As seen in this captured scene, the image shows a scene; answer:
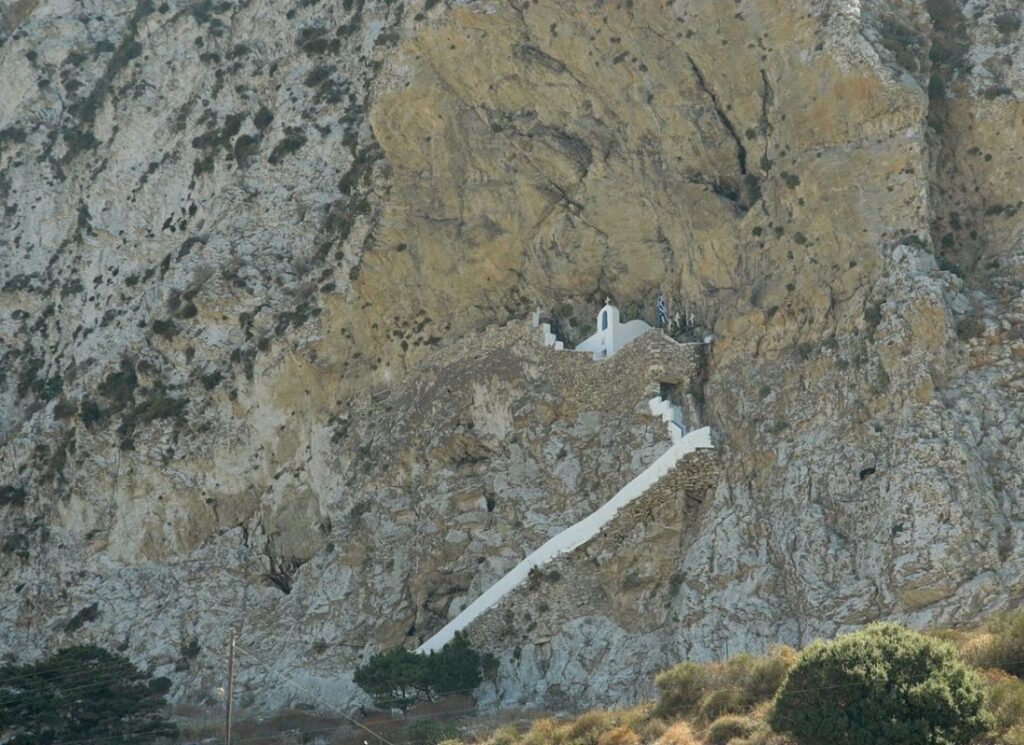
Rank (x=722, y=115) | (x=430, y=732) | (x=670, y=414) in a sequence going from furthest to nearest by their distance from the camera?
(x=722, y=115), (x=670, y=414), (x=430, y=732)

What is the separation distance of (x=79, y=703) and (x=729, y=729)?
1725 cm

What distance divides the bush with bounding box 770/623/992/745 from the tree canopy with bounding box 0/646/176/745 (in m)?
17.4

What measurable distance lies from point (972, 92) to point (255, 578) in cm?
2258

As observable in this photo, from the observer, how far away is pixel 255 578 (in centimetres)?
4366

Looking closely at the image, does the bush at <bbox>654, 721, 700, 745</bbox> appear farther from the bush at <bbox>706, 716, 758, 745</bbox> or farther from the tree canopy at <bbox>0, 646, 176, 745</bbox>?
the tree canopy at <bbox>0, 646, 176, 745</bbox>

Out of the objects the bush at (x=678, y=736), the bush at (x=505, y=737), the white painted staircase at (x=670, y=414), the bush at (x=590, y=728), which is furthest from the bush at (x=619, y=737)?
the white painted staircase at (x=670, y=414)

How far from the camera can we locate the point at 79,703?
37.3 m

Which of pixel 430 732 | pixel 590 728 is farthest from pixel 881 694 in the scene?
pixel 430 732

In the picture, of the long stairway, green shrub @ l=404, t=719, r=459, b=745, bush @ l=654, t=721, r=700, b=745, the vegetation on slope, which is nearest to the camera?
the vegetation on slope

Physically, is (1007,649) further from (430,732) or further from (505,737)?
(430,732)

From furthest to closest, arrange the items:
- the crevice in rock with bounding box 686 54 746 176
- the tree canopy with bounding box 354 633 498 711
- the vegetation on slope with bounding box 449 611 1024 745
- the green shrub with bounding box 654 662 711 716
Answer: the crevice in rock with bounding box 686 54 746 176
the tree canopy with bounding box 354 633 498 711
the green shrub with bounding box 654 662 711 716
the vegetation on slope with bounding box 449 611 1024 745

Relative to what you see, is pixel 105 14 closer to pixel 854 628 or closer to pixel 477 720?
pixel 477 720

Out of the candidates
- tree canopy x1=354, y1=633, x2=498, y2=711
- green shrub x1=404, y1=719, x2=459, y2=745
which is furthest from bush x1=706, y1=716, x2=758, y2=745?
tree canopy x1=354, y1=633, x2=498, y2=711

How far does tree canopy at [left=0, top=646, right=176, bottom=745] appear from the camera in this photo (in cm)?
3700
